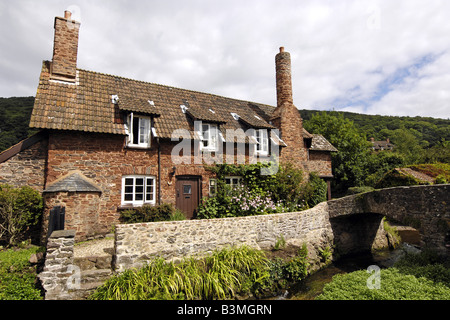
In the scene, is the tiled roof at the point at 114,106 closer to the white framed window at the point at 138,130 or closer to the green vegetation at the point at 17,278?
the white framed window at the point at 138,130

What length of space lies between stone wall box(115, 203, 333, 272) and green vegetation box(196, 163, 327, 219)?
1.16 m

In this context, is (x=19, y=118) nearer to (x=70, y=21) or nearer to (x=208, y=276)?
(x=70, y=21)

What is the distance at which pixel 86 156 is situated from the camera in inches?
455

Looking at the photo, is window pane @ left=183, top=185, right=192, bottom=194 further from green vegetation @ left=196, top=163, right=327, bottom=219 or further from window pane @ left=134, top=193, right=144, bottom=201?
window pane @ left=134, top=193, right=144, bottom=201

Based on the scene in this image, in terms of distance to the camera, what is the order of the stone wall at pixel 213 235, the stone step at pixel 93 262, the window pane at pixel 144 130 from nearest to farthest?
the stone step at pixel 93 262 → the stone wall at pixel 213 235 → the window pane at pixel 144 130

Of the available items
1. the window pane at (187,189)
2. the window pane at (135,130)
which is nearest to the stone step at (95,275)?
the window pane at (187,189)

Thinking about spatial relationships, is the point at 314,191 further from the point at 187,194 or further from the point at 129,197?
the point at 129,197

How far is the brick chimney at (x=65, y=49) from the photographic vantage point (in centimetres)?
1259

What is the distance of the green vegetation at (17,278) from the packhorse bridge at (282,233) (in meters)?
0.59

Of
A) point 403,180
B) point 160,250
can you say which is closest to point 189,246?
point 160,250

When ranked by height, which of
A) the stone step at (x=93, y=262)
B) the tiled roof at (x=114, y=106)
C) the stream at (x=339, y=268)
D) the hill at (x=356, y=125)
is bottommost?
the stream at (x=339, y=268)

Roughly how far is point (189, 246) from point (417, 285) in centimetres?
768

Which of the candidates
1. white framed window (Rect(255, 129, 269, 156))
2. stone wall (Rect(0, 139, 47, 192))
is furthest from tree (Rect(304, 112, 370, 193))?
stone wall (Rect(0, 139, 47, 192))

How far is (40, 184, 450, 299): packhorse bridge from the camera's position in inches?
290
